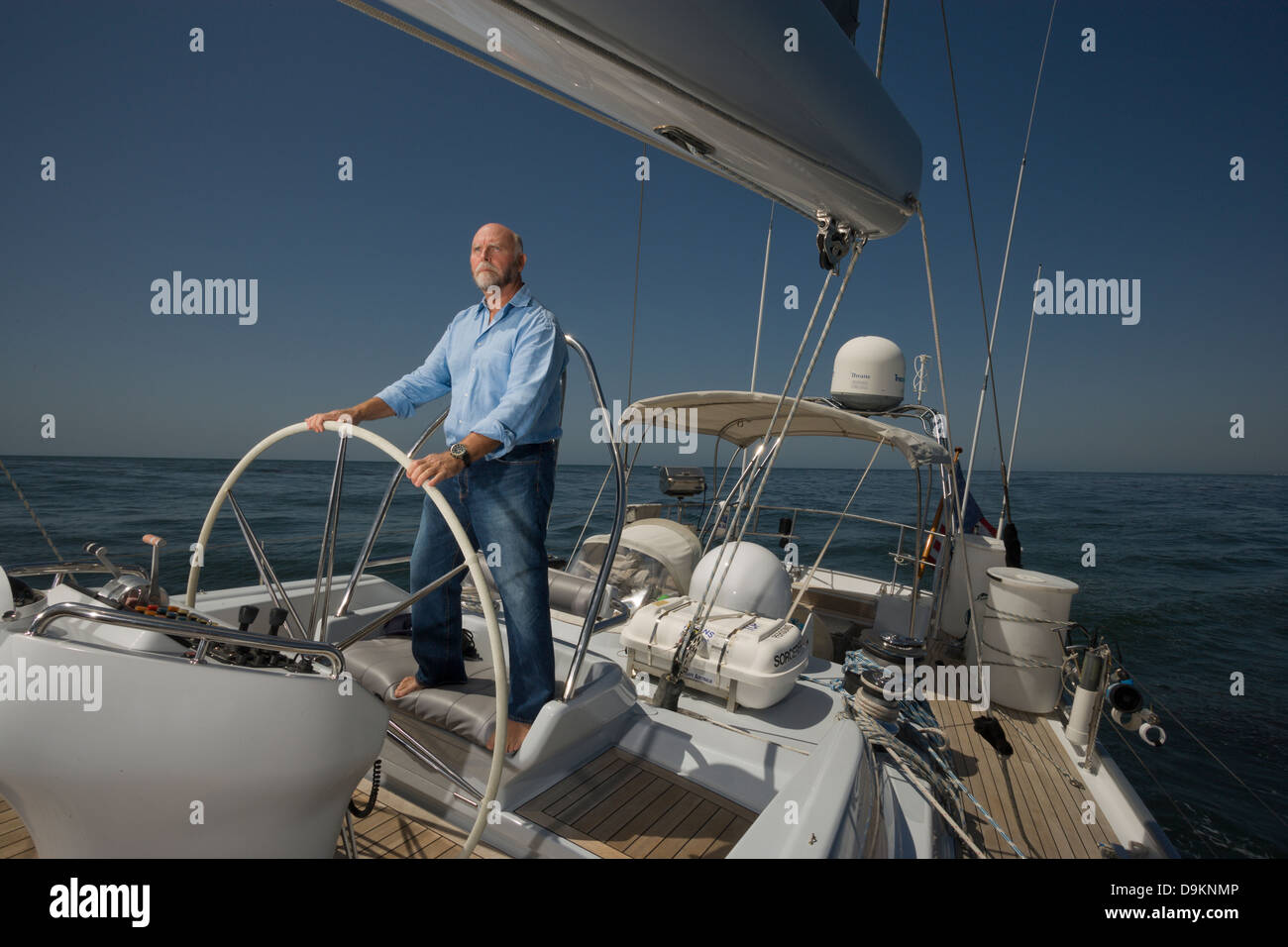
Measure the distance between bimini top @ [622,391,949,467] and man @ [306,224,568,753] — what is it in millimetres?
2549

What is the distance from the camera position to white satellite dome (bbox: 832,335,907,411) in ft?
17.6

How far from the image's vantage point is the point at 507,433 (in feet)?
5.10

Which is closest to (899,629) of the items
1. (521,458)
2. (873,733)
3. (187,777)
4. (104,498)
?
(873,733)

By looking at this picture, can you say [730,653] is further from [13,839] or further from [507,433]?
[13,839]

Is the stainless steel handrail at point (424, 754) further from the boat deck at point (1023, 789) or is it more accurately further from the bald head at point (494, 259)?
the boat deck at point (1023, 789)

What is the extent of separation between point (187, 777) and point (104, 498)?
1906 cm

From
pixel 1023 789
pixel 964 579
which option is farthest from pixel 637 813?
pixel 964 579

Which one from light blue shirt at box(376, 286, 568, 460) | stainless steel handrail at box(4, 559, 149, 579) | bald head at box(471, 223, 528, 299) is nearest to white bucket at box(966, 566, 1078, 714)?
light blue shirt at box(376, 286, 568, 460)

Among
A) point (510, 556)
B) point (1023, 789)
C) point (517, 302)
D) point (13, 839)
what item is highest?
point (517, 302)

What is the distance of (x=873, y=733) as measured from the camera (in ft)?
7.63

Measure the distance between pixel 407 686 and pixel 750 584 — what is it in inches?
93.3

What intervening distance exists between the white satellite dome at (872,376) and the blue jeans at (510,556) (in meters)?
4.26

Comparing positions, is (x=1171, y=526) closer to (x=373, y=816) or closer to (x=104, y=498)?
(x=373, y=816)

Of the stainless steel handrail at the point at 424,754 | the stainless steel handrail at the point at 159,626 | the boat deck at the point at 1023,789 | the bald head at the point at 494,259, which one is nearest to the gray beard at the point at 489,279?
the bald head at the point at 494,259
